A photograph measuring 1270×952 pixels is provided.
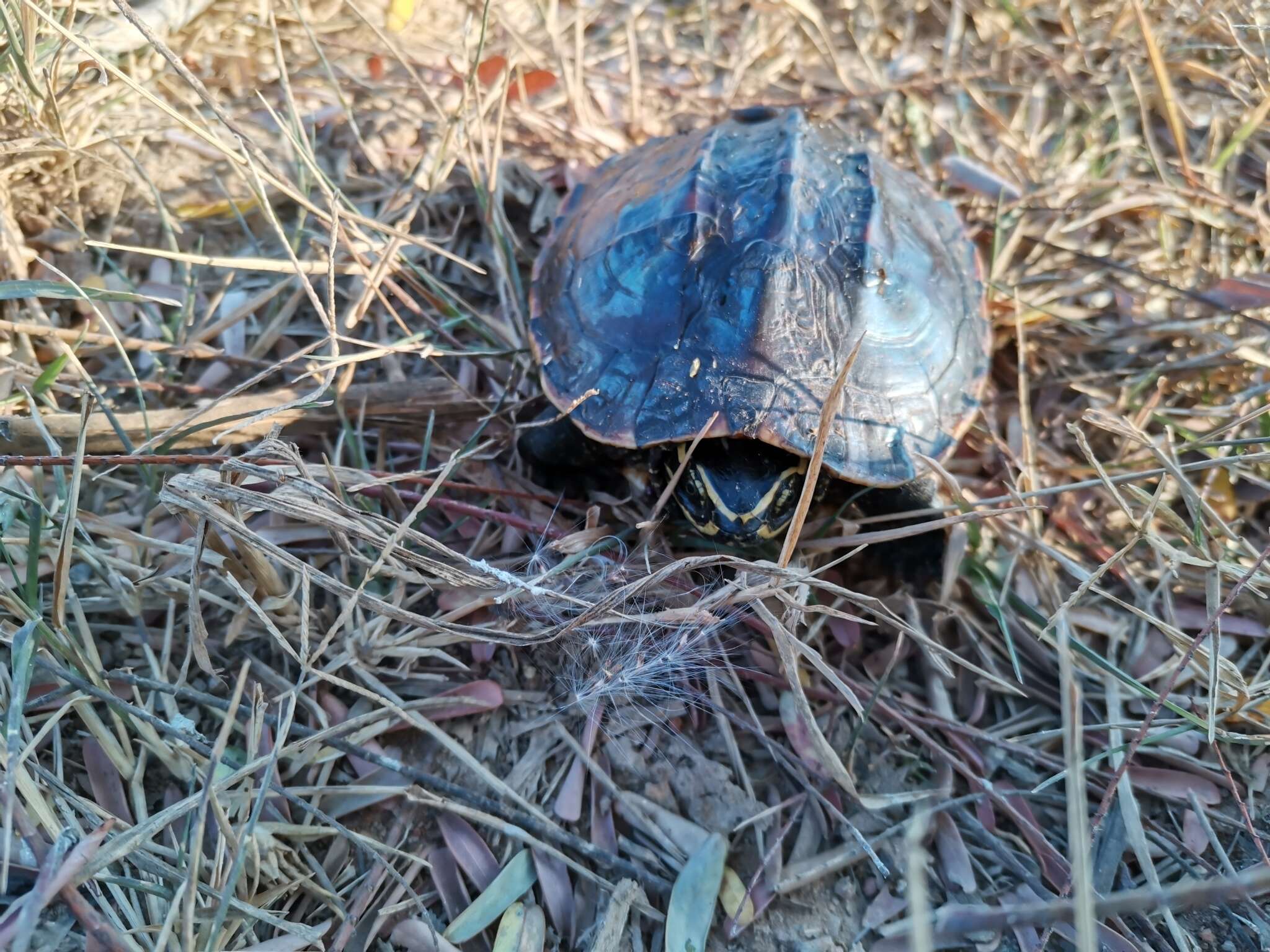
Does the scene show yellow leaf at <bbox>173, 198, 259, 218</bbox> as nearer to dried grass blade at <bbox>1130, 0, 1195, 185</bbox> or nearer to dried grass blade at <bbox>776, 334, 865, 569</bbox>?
dried grass blade at <bbox>776, 334, 865, 569</bbox>

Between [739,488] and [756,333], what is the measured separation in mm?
449

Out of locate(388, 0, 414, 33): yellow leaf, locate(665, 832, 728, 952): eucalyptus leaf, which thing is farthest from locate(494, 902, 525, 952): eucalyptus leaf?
locate(388, 0, 414, 33): yellow leaf

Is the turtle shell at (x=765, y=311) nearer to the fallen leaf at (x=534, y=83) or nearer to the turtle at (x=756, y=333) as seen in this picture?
the turtle at (x=756, y=333)

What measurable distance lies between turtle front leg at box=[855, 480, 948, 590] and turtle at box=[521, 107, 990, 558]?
1cm

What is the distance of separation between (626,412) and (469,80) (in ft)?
4.42

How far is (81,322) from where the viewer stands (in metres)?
2.57

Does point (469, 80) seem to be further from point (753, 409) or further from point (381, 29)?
point (753, 409)

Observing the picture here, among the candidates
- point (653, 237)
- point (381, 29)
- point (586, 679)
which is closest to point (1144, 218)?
point (653, 237)

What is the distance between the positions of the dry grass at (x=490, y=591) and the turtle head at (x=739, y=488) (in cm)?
14

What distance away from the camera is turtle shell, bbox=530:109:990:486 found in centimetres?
220

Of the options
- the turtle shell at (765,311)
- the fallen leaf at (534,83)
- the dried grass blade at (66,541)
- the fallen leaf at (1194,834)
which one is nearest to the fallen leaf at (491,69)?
the fallen leaf at (534,83)

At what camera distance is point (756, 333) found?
219 cm

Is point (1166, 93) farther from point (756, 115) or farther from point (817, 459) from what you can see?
point (817, 459)

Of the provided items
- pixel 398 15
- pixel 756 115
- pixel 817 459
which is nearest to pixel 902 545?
pixel 817 459
